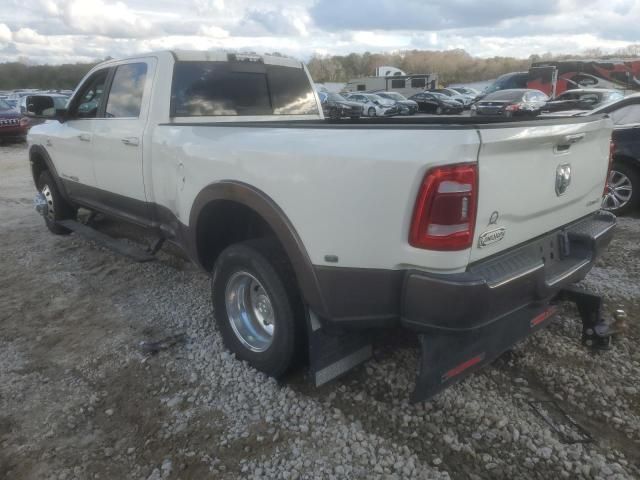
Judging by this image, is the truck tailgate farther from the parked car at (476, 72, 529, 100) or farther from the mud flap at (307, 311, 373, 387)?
the parked car at (476, 72, 529, 100)

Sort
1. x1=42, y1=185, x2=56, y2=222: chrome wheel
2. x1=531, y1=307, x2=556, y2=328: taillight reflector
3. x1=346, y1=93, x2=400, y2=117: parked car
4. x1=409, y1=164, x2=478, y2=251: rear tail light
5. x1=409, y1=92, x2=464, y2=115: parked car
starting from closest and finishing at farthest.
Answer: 1. x1=409, y1=164, x2=478, y2=251: rear tail light
2. x1=531, y1=307, x2=556, y2=328: taillight reflector
3. x1=42, y1=185, x2=56, y2=222: chrome wheel
4. x1=346, y1=93, x2=400, y2=117: parked car
5. x1=409, y1=92, x2=464, y2=115: parked car

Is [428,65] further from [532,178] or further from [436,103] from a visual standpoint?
[532,178]

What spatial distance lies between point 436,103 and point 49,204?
1217 inches

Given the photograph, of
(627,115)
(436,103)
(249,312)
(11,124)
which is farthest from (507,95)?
(249,312)

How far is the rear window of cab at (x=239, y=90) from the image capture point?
12.7 ft

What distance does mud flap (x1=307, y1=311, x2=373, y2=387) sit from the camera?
2.62 m

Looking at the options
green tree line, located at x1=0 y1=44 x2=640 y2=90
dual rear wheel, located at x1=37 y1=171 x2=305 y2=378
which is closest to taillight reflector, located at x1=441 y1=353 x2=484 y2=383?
dual rear wheel, located at x1=37 y1=171 x2=305 y2=378

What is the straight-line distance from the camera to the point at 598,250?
2.85 metres

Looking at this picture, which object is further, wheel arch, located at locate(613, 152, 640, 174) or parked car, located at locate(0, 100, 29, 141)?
parked car, located at locate(0, 100, 29, 141)

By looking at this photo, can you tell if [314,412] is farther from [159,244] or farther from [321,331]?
[159,244]

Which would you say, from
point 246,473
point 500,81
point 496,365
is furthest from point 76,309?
point 500,81

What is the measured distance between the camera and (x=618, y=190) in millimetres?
6496

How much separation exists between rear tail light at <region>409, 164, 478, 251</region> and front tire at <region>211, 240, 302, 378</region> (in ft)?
2.94

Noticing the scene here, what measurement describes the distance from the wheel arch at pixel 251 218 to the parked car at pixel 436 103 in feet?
96.5
